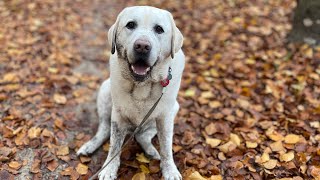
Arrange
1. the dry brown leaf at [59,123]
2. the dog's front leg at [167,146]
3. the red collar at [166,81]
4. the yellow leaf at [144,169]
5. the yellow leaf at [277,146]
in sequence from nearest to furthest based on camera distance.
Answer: the red collar at [166,81]
the dog's front leg at [167,146]
the yellow leaf at [144,169]
the yellow leaf at [277,146]
the dry brown leaf at [59,123]

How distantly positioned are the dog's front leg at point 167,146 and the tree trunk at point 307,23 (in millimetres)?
3152

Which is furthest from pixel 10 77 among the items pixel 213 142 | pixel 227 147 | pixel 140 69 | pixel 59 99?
pixel 227 147

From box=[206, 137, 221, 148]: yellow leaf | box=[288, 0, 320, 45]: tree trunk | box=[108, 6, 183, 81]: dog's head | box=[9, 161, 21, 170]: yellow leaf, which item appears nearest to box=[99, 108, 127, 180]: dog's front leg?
box=[108, 6, 183, 81]: dog's head

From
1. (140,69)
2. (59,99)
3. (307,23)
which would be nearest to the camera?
(140,69)

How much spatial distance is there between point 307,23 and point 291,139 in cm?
244

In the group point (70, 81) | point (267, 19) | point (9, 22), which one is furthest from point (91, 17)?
point (267, 19)

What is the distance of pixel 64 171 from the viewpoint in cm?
342

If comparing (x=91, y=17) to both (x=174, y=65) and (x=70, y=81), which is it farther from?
(x=174, y=65)

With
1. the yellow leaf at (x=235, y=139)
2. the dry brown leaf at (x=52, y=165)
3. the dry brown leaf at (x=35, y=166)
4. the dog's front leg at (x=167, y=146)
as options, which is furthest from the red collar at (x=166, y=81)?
the dry brown leaf at (x=35, y=166)

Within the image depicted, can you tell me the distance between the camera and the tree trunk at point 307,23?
17.5ft

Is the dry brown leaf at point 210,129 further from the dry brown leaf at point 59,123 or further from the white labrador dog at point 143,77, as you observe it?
the dry brown leaf at point 59,123

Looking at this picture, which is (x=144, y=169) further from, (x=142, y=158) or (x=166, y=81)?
(x=166, y=81)

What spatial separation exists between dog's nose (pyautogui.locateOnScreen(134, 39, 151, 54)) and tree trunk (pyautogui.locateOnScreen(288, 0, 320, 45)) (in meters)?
3.74

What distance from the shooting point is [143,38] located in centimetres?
264
